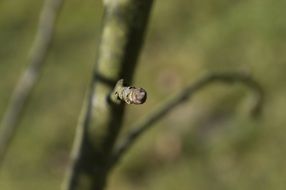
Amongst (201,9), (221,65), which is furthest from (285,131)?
(201,9)

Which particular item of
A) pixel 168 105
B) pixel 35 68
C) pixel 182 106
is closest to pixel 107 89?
pixel 168 105

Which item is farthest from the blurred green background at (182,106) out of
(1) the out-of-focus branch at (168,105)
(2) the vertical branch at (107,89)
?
(2) the vertical branch at (107,89)

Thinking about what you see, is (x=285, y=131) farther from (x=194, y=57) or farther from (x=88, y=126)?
(x=88, y=126)

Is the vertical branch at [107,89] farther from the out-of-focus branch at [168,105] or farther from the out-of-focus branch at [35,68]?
the out-of-focus branch at [35,68]

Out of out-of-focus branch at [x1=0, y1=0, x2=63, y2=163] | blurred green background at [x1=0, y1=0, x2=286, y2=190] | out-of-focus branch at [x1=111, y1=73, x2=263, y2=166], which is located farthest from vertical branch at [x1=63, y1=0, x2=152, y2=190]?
blurred green background at [x1=0, y1=0, x2=286, y2=190]

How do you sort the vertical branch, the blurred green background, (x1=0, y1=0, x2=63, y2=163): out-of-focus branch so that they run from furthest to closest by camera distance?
the blurred green background → (x1=0, y1=0, x2=63, y2=163): out-of-focus branch → the vertical branch

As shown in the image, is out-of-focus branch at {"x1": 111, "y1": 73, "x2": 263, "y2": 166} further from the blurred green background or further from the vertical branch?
the blurred green background

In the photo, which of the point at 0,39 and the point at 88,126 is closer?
the point at 88,126
